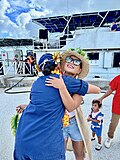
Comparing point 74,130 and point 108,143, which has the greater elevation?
point 74,130

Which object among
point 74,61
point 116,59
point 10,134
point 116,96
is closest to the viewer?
point 74,61

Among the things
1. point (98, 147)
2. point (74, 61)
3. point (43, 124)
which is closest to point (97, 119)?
point (98, 147)

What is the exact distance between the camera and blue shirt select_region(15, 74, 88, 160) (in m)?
0.94

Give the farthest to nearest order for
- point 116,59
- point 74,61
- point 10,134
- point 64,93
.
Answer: point 116,59 < point 10,134 < point 74,61 < point 64,93

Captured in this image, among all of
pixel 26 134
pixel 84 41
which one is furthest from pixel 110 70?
pixel 26 134

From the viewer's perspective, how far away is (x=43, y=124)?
0.94m

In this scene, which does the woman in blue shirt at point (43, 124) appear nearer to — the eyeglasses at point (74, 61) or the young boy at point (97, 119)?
the eyeglasses at point (74, 61)

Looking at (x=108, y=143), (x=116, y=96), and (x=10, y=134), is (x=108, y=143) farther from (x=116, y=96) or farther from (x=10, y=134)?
(x=10, y=134)

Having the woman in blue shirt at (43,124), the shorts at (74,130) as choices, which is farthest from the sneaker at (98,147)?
the woman in blue shirt at (43,124)

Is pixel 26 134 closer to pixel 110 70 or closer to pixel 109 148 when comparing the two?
pixel 109 148

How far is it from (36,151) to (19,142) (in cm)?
12

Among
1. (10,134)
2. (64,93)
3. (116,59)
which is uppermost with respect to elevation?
(116,59)

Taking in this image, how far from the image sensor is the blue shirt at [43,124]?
Result: 940 mm

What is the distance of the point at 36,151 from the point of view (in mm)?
946
